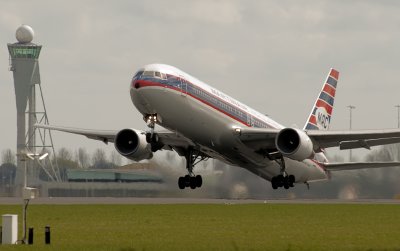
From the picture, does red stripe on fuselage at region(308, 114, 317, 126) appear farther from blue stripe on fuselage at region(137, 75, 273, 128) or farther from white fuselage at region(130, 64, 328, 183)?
blue stripe on fuselage at region(137, 75, 273, 128)

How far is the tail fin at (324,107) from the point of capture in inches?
2864

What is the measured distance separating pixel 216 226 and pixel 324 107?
25.5 m

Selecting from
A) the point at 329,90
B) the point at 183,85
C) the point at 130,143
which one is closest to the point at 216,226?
the point at 183,85

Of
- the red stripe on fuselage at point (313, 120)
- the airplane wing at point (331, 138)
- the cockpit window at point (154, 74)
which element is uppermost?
the red stripe on fuselage at point (313, 120)

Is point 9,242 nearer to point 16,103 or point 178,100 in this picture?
point 178,100

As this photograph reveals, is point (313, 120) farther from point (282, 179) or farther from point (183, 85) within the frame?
point (183, 85)

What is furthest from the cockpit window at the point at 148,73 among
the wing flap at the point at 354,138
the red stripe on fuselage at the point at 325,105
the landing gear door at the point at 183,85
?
the red stripe on fuselage at the point at 325,105

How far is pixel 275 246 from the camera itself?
39.2 meters

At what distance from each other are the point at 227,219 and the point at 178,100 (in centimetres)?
991

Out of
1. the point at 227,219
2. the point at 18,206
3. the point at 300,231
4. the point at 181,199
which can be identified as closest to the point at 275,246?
the point at 300,231

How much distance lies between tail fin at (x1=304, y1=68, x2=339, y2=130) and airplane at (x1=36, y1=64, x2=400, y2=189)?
6.13 m

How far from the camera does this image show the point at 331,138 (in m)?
59.4

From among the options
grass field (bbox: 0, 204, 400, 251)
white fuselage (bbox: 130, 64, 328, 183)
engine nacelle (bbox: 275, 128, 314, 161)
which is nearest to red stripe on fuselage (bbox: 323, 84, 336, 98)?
grass field (bbox: 0, 204, 400, 251)

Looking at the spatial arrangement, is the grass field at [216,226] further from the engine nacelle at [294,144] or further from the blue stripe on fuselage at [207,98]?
the blue stripe on fuselage at [207,98]
